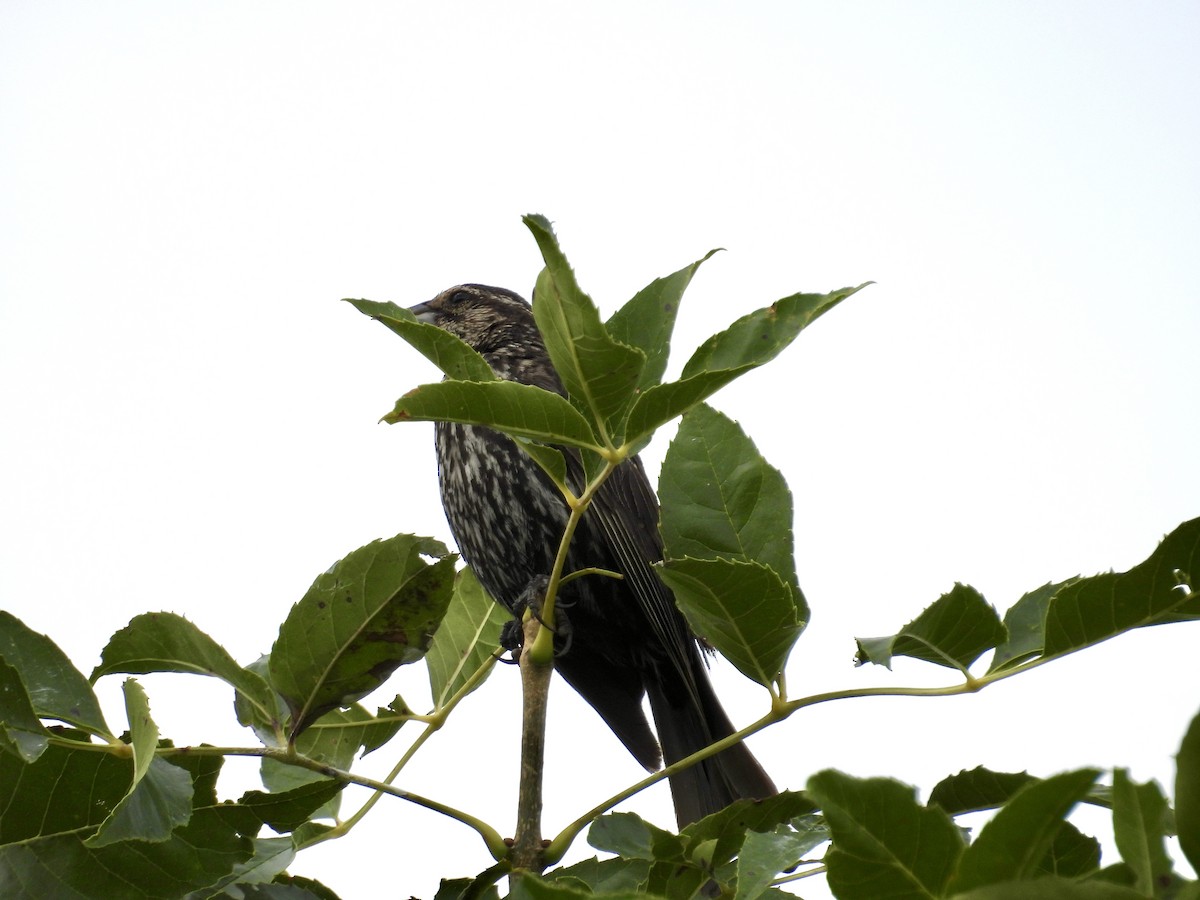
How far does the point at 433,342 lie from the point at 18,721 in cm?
62

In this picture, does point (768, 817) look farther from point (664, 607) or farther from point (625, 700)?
point (625, 700)

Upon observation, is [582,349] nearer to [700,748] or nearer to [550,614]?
[550,614]

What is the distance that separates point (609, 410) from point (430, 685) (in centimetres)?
94

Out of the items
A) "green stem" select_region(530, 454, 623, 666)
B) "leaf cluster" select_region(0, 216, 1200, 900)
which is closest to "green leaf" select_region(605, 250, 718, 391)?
"leaf cluster" select_region(0, 216, 1200, 900)

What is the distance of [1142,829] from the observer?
79 centimetres

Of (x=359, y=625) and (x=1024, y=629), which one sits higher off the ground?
(x=359, y=625)

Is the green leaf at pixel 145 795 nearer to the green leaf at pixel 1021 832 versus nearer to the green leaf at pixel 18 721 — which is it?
Answer: the green leaf at pixel 18 721

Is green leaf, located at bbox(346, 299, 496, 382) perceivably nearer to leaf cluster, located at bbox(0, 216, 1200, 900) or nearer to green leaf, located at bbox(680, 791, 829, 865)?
leaf cluster, located at bbox(0, 216, 1200, 900)

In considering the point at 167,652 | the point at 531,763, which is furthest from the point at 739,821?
the point at 167,652

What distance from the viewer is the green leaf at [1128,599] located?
1.26 metres

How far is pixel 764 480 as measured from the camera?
5.07 feet

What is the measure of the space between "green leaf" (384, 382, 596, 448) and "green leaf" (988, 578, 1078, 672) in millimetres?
526

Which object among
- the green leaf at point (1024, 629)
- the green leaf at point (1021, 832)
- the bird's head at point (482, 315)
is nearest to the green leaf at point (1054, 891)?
the green leaf at point (1021, 832)

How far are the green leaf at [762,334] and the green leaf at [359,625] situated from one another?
50 cm
